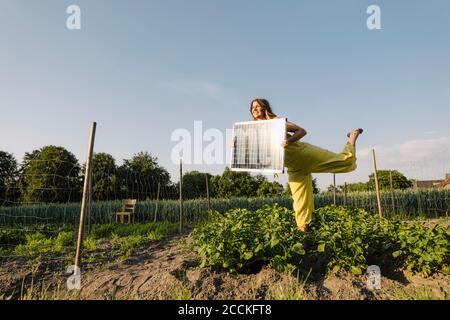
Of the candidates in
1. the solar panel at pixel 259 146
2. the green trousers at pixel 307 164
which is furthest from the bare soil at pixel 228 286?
the solar panel at pixel 259 146

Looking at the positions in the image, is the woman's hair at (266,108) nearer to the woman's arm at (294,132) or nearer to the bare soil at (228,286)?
the woman's arm at (294,132)

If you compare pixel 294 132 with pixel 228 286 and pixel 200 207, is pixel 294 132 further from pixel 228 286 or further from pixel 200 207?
pixel 200 207

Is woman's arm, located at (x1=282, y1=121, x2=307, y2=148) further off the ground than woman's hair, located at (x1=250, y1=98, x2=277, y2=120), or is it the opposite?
woman's hair, located at (x1=250, y1=98, x2=277, y2=120)

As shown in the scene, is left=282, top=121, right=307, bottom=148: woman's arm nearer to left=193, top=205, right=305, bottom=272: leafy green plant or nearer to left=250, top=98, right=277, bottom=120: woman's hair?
left=250, top=98, right=277, bottom=120: woman's hair

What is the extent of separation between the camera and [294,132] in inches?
159

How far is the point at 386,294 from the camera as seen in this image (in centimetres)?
305

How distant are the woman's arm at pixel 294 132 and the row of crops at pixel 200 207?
8.50 metres

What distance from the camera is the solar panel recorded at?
3.73 meters

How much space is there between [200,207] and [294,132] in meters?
12.0

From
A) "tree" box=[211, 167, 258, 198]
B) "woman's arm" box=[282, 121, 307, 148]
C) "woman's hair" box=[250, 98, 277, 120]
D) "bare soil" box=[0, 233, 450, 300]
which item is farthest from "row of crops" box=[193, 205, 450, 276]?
"tree" box=[211, 167, 258, 198]

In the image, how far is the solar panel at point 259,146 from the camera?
3.73 m
